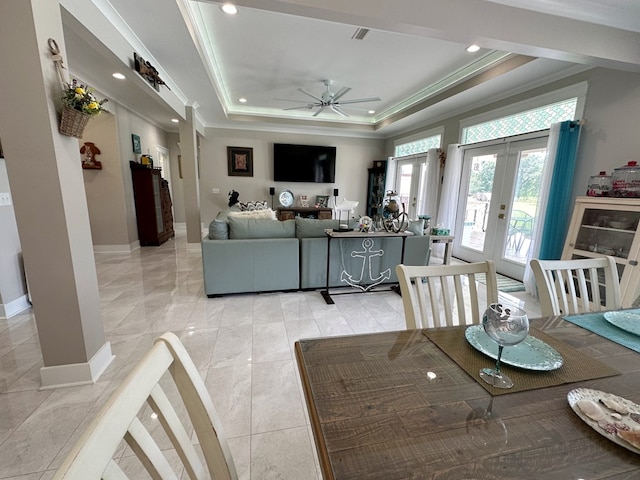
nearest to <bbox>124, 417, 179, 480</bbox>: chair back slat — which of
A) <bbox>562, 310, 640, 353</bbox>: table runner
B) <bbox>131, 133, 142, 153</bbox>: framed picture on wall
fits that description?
<bbox>562, 310, 640, 353</bbox>: table runner

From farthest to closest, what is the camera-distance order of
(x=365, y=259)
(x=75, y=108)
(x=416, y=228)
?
(x=416, y=228)
(x=365, y=259)
(x=75, y=108)

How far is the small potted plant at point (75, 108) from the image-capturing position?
5.00 feet

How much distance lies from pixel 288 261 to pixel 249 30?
2.58 m

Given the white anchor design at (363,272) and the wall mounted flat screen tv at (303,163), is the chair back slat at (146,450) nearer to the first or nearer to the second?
the white anchor design at (363,272)

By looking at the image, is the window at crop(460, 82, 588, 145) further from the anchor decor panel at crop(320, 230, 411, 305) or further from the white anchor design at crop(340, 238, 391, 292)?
the white anchor design at crop(340, 238, 391, 292)

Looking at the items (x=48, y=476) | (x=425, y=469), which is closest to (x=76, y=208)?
(x=48, y=476)

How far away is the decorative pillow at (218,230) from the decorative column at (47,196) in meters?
1.29

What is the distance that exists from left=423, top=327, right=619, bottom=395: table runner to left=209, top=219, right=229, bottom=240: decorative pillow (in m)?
2.60

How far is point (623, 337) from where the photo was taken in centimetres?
103

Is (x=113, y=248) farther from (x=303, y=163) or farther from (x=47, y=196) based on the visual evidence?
(x=303, y=163)

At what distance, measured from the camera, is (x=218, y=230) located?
3.09m

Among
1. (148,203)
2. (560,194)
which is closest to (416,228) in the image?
(560,194)

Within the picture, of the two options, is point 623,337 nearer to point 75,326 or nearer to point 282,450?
point 282,450

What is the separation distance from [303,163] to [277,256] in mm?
4352
